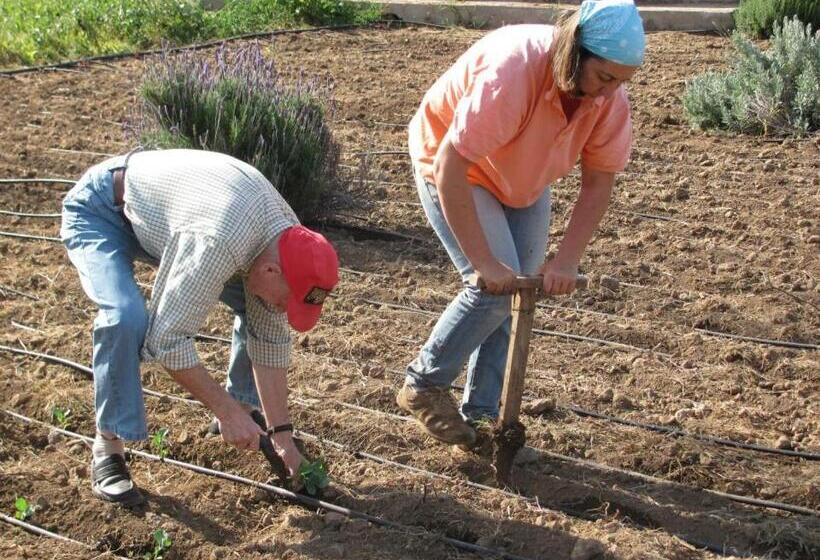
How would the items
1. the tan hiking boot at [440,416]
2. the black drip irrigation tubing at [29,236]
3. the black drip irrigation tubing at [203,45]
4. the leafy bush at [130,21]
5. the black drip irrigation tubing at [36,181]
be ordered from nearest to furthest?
the tan hiking boot at [440,416] < the black drip irrigation tubing at [29,236] < the black drip irrigation tubing at [36,181] < the black drip irrigation tubing at [203,45] < the leafy bush at [130,21]

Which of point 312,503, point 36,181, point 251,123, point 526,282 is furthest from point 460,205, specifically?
point 36,181

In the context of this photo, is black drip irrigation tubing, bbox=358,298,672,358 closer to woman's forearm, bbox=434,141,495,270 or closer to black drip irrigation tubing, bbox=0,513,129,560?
woman's forearm, bbox=434,141,495,270

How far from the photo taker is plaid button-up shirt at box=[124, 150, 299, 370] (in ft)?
10.4

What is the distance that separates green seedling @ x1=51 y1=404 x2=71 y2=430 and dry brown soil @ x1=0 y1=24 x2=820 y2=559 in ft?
0.11

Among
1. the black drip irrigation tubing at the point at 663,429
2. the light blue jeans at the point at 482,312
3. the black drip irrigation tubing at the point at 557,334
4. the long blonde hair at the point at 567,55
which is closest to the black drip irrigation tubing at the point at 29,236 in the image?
the black drip irrigation tubing at the point at 663,429

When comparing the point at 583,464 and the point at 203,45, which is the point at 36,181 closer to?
the point at 203,45

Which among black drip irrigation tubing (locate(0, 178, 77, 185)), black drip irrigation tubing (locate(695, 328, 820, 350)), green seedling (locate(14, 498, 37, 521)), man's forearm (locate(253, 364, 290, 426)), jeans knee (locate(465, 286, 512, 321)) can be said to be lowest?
green seedling (locate(14, 498, 37, 521))

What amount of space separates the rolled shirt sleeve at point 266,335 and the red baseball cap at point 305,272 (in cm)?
38

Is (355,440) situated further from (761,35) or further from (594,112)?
(761,35)

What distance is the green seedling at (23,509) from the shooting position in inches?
144

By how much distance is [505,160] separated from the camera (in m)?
3.52

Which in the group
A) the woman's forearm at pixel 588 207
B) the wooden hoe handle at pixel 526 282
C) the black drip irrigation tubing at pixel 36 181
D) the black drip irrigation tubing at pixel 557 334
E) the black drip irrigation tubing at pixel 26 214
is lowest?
the black drip irrigation tubing at pixel 557 334

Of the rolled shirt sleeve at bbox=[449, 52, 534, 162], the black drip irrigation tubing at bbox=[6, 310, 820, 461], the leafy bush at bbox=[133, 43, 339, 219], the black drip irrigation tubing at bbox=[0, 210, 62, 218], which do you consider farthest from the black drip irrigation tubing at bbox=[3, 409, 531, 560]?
the black drip irrigation tubing at bbox=[0, 210, 62, 218]

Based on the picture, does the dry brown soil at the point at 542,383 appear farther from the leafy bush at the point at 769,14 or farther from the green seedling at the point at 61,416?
the leafy bush at the point at 769,14
